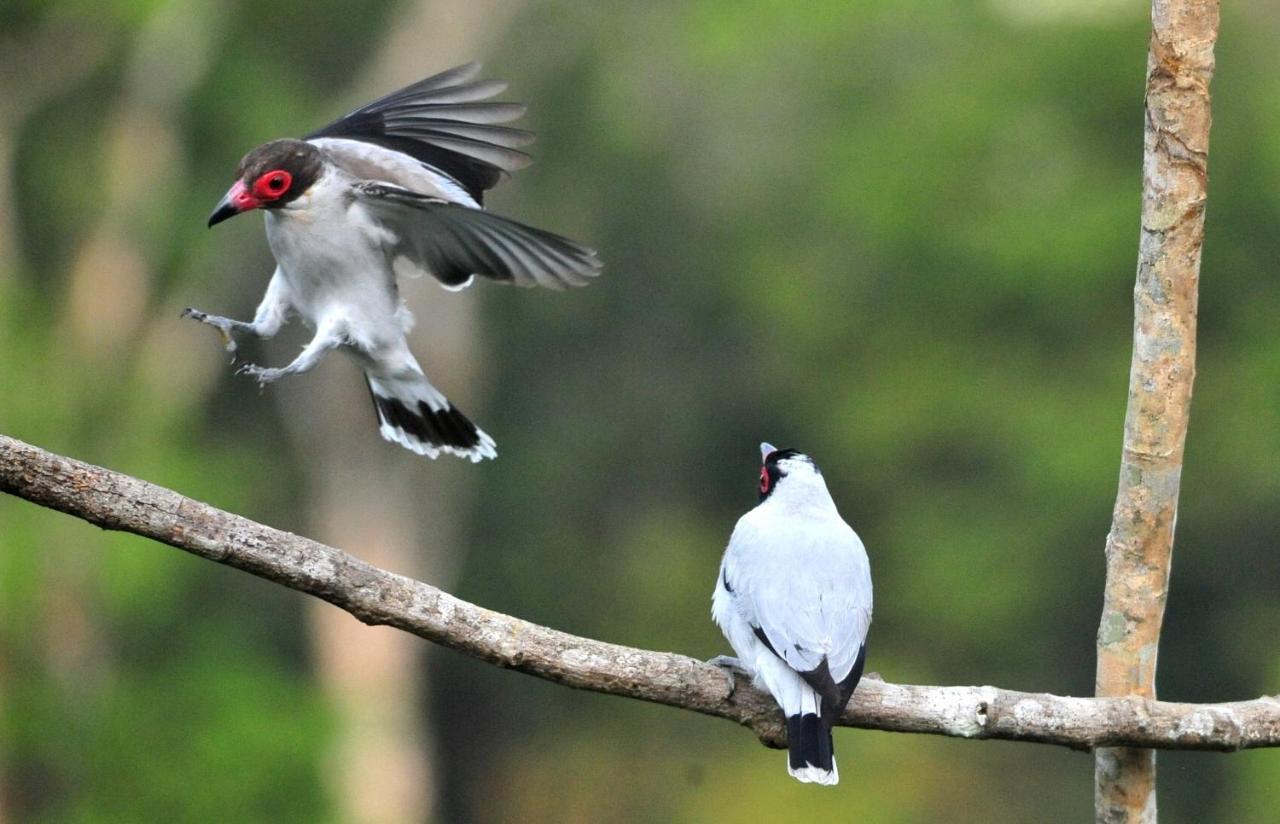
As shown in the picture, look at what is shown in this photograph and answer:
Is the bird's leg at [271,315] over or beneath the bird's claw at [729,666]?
over

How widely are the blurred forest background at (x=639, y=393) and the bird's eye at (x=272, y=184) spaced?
14.0 m

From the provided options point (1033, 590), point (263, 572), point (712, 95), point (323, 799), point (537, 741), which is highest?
point (712, 95)

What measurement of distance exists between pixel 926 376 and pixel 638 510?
19.8 ft

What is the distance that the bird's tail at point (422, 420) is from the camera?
8727 mm

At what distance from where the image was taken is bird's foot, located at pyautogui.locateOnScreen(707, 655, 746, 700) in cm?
709

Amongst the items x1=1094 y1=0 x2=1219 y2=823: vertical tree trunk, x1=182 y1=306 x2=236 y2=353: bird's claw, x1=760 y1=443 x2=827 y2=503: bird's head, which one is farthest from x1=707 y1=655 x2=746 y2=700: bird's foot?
x1=182 y1=306 x2=236 y2=353: bird's claw

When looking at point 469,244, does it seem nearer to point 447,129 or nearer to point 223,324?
point 223,324

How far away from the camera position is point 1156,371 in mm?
7309

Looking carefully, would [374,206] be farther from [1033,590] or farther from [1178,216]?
[1033,590]

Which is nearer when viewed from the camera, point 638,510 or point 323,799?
point 323,799

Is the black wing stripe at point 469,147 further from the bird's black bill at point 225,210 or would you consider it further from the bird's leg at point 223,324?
the bird's leg at point 223,324

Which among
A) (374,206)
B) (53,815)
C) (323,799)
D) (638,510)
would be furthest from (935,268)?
(374,206)

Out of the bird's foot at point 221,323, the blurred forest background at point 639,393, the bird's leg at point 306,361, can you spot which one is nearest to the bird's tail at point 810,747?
the bird's leg at point 306,361

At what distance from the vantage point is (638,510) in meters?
36.4
